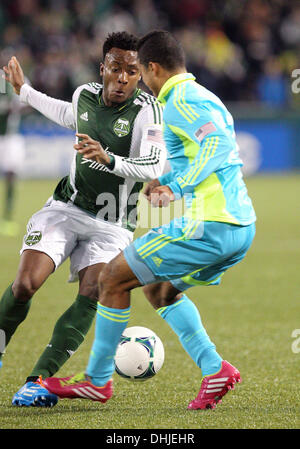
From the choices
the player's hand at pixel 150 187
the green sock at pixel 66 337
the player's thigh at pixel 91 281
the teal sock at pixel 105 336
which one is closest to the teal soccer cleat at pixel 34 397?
the green sock at pixel 66 337

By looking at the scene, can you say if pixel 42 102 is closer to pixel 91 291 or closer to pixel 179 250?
pixel 91 291

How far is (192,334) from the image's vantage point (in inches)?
171

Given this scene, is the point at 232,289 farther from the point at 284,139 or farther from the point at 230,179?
the point at 284,139

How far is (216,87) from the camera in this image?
1922 centimetres

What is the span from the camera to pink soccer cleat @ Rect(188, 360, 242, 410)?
165 inches

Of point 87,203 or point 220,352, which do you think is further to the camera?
point 220,352

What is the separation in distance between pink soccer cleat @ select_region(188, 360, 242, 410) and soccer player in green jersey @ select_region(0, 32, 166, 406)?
29.0 inches

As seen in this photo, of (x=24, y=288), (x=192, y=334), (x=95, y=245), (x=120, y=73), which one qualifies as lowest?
(x=192, y=334)

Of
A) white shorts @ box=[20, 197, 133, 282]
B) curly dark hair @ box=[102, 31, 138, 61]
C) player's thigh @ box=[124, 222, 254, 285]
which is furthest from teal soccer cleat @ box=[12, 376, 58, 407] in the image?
curly dark hair @ box=[102, 31, 138, 61]

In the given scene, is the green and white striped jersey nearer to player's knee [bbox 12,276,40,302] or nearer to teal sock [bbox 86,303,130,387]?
player's knee [bbox 12,276,40,302]

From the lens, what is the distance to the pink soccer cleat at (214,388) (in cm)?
420

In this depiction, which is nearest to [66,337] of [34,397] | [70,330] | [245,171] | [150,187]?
[70,330]

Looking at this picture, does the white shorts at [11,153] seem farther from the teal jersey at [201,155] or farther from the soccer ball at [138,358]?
the teal jersey at [201,155]

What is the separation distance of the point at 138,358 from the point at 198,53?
15.5 meters
